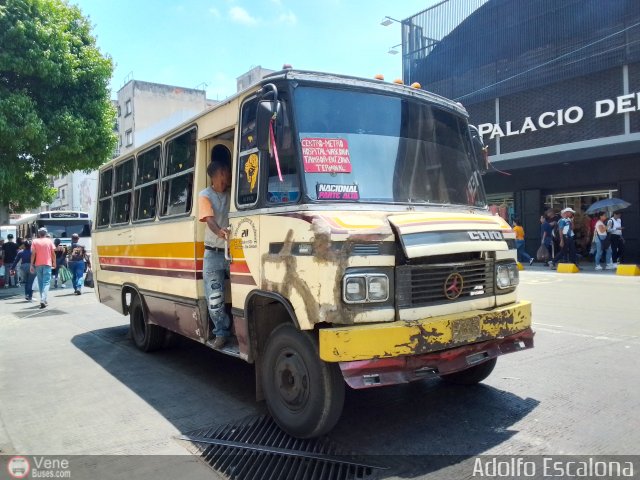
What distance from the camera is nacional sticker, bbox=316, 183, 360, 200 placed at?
3883 mm

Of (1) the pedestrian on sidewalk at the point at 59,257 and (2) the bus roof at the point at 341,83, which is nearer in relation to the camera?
(2) the bus roof at the point at 341,83

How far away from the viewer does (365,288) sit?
138 inches

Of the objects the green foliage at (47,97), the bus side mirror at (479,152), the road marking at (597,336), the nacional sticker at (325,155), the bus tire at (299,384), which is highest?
the green foliage at (47,97)

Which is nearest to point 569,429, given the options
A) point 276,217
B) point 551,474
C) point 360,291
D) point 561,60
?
point 551,474

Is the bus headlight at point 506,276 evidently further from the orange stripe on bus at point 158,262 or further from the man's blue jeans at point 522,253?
the man's blue jeans at point 522,253

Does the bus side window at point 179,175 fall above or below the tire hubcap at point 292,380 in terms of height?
above

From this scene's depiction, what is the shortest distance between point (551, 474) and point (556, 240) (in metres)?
15.6

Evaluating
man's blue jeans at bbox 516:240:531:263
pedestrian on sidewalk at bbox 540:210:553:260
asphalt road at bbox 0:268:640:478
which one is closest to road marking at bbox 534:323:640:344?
asphalt road at bbox 0:268:640:478

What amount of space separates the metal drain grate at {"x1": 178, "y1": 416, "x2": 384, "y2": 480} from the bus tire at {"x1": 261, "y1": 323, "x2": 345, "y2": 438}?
13cm

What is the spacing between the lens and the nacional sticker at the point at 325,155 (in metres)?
3.93

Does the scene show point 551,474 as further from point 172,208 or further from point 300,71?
point 172,208

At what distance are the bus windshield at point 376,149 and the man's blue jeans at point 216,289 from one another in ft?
5.40

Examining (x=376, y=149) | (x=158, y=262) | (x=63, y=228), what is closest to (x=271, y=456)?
(x=376, y=149)

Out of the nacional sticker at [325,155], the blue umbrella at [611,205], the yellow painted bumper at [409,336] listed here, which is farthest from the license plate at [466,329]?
the blue umbrella at [611,205]
